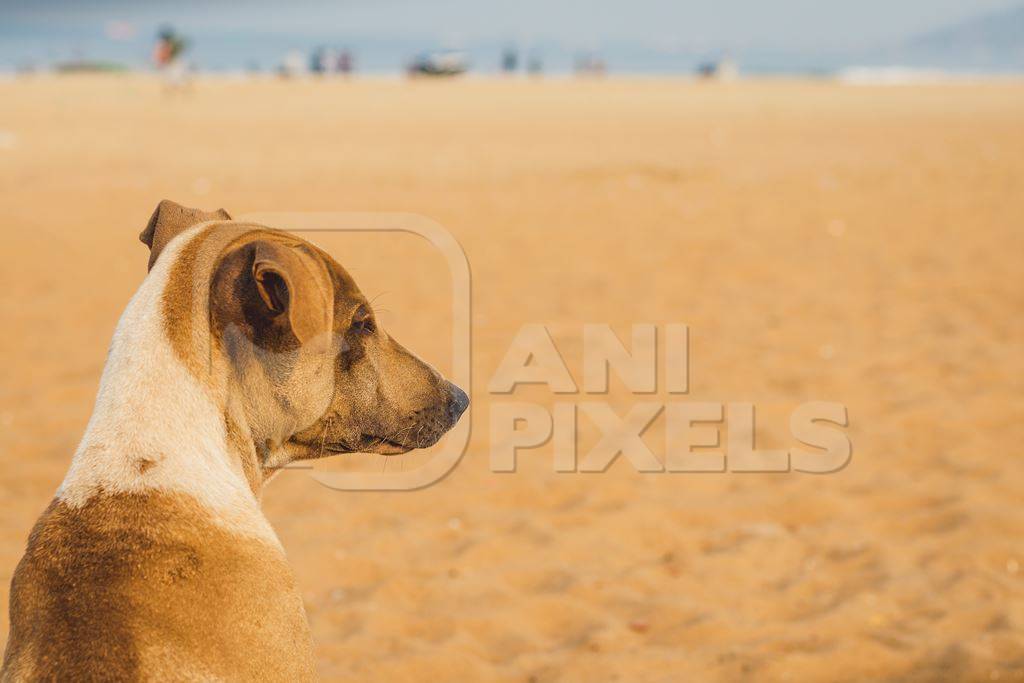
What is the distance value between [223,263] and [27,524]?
4.39m

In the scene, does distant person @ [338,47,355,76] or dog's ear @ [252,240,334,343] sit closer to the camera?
dog's ear @ [252,240,334,343]

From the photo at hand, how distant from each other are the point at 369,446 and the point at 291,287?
0.91 m

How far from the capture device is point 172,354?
114 inches

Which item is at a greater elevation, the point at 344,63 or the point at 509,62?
the point at 509,62

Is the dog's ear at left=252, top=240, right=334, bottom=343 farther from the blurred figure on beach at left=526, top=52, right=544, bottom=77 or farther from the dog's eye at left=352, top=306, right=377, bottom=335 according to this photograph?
the blurred figure on beach at left=526, top=52, right=544, bottom=77

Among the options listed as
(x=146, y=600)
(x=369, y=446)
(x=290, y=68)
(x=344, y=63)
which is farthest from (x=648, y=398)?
(x=344, y=63)

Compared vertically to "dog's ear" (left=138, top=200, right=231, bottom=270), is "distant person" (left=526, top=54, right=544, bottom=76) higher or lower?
higher

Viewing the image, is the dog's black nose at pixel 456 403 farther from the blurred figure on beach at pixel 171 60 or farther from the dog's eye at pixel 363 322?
the blurred figure on beach at pixel 171 60

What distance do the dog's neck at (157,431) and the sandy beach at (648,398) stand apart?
235cm

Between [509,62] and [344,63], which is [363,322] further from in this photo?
[509,62]

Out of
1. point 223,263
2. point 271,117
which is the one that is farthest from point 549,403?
point 271,117

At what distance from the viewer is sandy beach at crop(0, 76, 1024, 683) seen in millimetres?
5391

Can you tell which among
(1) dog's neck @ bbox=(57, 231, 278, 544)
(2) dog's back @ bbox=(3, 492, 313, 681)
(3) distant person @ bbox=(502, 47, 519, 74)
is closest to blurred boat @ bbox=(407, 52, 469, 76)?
(3) distant person @ bbox=(502, 47, 519, 74)

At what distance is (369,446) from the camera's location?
3523 mm
